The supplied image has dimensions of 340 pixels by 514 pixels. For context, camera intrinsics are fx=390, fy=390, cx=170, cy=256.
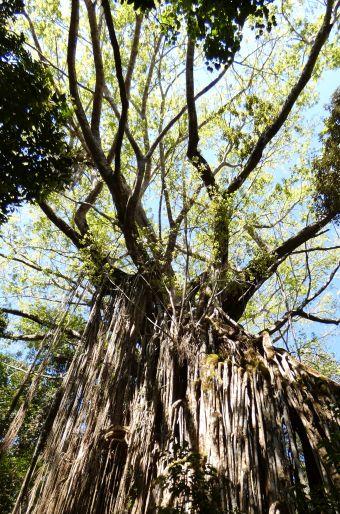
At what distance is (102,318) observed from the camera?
543cm

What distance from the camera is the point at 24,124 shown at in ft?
9.09

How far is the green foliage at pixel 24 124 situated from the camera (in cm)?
273

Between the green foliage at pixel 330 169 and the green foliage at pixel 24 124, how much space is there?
159 inches

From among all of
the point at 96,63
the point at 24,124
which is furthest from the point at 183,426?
the point at 96,63

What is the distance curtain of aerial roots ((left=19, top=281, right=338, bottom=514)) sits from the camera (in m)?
3.21

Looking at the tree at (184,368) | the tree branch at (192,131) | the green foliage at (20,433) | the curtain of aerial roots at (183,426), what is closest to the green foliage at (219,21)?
the tree at (184,368)

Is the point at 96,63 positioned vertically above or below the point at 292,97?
below

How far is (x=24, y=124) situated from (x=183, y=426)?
3137 millimetres

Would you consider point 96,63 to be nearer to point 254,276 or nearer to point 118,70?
point 118,70

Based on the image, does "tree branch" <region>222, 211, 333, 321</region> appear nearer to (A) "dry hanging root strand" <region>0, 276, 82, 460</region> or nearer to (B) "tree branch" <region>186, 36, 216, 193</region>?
(B) "tree branch" <region>186, 36, 216, 193</region>

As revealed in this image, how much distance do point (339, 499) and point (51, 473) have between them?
8.86 ft

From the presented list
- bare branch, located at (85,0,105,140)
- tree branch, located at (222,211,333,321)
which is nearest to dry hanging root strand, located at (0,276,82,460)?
bare branch, located at (85,0,105,140)

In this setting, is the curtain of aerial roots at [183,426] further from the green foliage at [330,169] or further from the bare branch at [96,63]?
the bare branch at [96,63]

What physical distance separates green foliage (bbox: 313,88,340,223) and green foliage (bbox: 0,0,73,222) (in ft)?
13.3
